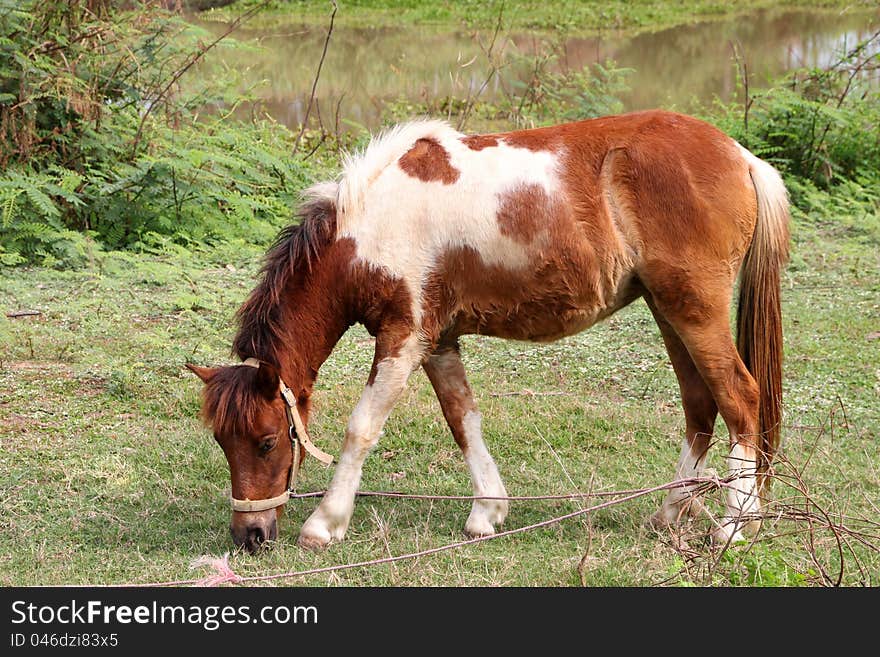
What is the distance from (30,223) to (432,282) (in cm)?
553

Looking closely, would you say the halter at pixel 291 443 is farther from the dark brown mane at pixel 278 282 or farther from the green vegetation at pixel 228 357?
the green vegetation at pixel 228 357

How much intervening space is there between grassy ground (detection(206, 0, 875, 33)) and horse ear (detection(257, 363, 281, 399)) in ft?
64.3

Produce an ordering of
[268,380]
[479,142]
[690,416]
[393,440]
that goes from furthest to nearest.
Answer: [393,440] < [690,416] < [479,142] < [268,380]

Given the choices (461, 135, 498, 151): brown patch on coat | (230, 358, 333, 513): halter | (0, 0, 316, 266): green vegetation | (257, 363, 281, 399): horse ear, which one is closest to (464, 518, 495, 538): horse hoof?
(230, 358, 333, 513): halter

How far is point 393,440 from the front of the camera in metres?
6.00

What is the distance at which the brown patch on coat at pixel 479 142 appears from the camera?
4734mm

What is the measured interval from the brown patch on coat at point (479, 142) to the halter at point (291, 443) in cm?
134

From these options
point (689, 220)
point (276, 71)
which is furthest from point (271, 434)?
point (276, 71)

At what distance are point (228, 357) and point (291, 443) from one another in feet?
8.52

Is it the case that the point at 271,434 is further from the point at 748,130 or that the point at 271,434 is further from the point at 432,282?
the point at 748,130

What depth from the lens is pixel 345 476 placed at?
471 centimetres

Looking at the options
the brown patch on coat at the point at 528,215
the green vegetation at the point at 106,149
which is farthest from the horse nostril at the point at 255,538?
the green vegetation at the point at 106,149

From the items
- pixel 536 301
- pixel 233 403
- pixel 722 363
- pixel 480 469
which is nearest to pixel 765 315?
pixel 722 363

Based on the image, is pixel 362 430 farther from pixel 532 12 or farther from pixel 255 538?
pixel 532 12
